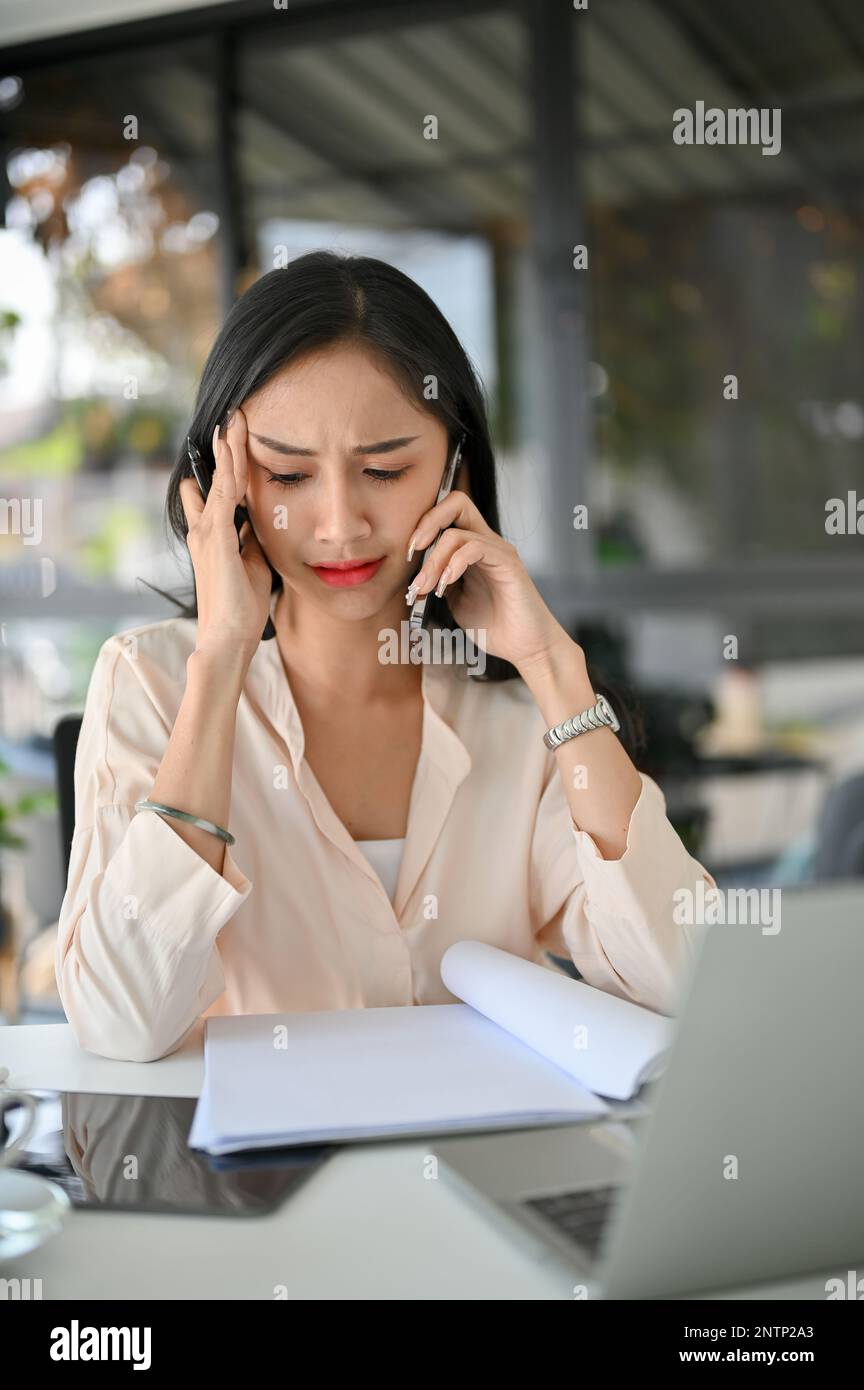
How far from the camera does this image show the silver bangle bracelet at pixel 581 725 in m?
1.49

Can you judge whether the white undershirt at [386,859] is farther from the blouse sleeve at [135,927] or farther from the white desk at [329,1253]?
the white desk at [329,1253]

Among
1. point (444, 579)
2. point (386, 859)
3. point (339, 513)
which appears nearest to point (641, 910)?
point (386, 859)

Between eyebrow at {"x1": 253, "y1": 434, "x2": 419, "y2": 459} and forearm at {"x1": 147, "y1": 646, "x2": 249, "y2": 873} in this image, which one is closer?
forearm at {"x1": 147, "y1": 646, "x2": 249, "y2": 873}

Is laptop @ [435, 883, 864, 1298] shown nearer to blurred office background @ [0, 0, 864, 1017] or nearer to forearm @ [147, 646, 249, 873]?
forearm @ [147, 646, 249, 873]

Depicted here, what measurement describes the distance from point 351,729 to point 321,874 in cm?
22

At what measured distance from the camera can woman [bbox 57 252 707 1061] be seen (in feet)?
4.69

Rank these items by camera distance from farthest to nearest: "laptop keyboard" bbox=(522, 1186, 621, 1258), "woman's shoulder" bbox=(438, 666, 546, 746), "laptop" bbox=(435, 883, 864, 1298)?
"woman's shoulder" bbox=(438, 666, 546, 746)
"laptop keyboard" bbox=(522, 1186, 621, 1258)
"laptop" bbox=(435, 883, 864, 1298)

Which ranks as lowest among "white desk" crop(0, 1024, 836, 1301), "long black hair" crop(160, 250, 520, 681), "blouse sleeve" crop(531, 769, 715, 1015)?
"white desk" crop(0, 1024, 836, 1301)

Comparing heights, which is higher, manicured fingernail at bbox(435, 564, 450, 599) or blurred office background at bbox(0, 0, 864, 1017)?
blurred office background at bbox(0, 0, 864, 1017)

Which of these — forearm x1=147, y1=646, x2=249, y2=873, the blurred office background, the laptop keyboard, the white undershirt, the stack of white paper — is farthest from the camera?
the blurred office background

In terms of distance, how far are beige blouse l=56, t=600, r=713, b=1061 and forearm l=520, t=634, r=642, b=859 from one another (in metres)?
0.03

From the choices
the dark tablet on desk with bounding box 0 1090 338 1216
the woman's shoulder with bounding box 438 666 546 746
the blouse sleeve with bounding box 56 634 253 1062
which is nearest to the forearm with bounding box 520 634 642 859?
the woman's shoulder with bounding box 438 666 546 746

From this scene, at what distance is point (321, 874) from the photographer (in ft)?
5.04

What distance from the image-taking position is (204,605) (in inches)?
59.2
